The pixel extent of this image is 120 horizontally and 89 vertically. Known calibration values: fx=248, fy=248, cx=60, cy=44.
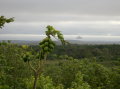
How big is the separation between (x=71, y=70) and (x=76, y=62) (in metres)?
1.32

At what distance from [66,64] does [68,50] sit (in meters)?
82.1

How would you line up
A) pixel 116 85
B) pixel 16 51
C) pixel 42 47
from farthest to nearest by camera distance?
1. pixel 116 85
2. pixel 16 51
3. pixel 42 47

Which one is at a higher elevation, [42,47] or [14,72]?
[42,47]

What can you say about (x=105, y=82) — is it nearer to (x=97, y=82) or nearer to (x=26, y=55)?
(x=97, y=82)

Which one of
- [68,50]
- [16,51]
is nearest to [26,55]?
[16,51]

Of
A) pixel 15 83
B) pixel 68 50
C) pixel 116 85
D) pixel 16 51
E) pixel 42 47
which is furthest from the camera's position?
pixel 68 50

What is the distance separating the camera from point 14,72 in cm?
2798

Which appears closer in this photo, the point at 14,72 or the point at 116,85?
the point at 14,72

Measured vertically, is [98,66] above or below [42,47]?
below

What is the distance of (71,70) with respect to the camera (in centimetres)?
3162

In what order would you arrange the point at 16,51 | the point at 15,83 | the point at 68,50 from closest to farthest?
the point at 15,83, the point at 16,51, the point at 68,50

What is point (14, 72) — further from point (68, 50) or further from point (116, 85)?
point (68, 50)

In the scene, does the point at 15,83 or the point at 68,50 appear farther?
the point at 68,50

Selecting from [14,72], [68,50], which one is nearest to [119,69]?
[14,72]
